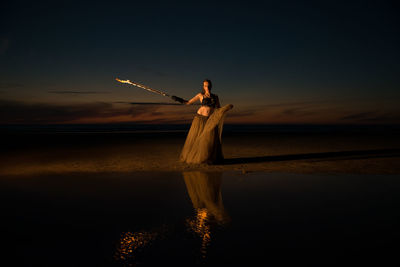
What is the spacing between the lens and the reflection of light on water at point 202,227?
3.25 meters

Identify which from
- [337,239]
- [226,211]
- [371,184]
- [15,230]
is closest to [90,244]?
[15,230]

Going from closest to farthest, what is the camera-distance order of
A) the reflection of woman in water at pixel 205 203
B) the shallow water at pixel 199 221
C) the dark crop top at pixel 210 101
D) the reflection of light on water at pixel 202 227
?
the shallow water at pixel 199 221, the reflection of light on water at pixel 202 227, the reflection of woman in water at pixel 205 203, the dark crop top at pixel 210 101

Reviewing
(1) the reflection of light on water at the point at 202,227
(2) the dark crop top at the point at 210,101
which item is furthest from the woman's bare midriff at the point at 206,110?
(1) the reflection of light on water at the point at 202,227

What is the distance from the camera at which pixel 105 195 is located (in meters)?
5.55

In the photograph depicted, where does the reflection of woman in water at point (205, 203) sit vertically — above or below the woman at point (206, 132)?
below

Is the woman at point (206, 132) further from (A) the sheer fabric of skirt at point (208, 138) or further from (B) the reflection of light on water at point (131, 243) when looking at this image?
(B) the reflection of light on water at point (131, 243)

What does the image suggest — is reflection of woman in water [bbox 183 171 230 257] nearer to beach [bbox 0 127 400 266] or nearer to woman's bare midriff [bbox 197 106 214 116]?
beach [bbox 0 127 400 266]

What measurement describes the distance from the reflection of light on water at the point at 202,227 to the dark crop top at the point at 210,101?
566 centimetres

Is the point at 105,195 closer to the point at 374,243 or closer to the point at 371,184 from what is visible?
the point at 374,243

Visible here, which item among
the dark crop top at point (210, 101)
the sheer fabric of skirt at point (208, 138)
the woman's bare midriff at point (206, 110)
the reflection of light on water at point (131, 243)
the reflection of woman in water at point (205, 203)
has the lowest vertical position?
the reflection of woman in water at point (205, 203)

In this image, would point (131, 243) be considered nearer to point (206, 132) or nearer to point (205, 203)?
point (205, 203)

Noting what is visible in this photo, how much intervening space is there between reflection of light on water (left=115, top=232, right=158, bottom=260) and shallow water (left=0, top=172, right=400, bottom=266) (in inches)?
0.4

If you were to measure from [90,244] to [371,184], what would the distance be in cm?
593

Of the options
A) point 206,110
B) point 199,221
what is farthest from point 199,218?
point 206,110
